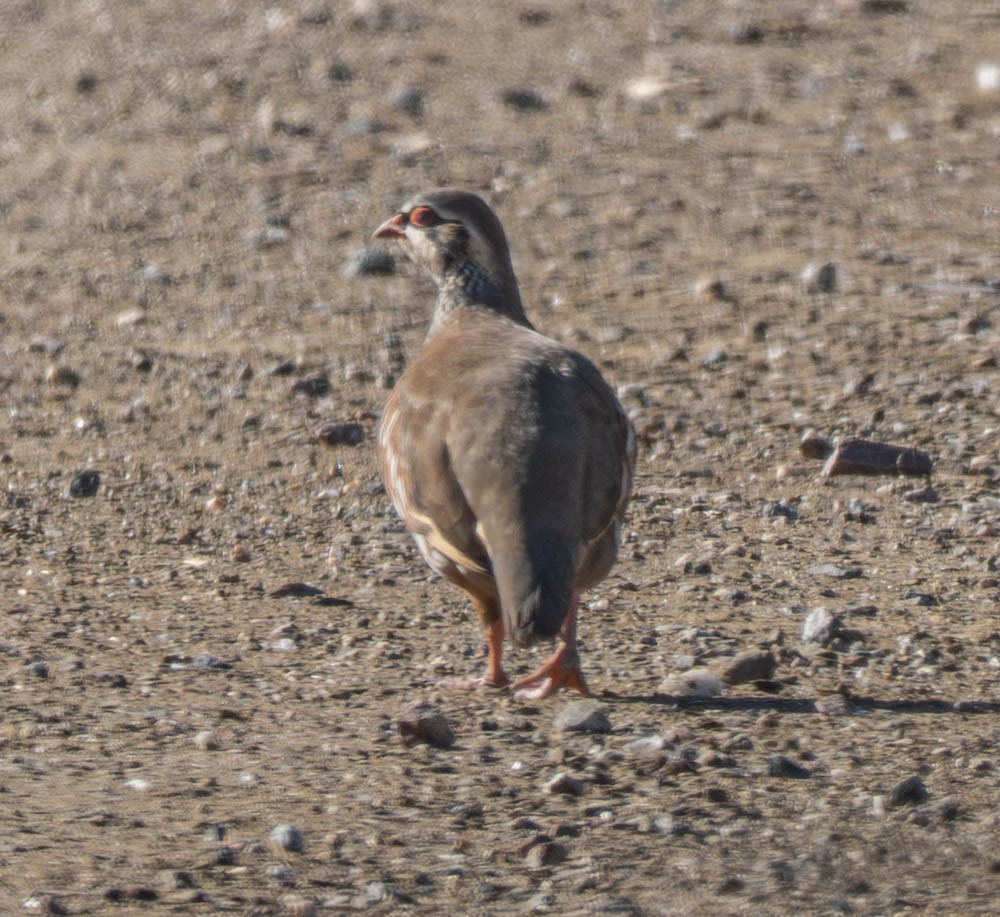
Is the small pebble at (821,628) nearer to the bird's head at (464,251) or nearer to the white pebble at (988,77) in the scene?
the bird's head at (464,251)

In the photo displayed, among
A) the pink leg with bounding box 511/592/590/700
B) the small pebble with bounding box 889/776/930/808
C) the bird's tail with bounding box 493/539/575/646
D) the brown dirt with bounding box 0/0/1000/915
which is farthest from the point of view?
the pink leg with bounding box 511/592/590/700

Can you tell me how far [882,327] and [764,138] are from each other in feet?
9.59

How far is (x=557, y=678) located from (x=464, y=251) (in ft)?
5.96

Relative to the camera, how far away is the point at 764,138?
37.9 feet

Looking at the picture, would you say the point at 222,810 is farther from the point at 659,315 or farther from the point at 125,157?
the point at 125,157

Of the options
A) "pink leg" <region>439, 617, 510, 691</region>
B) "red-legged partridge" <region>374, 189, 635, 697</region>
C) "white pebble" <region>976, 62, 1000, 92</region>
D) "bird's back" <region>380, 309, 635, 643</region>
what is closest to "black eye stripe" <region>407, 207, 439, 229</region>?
"red-legged partridge" <region>374, 189, 635, 697</region>

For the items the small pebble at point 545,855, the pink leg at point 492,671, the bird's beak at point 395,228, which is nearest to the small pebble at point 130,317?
the bird's beak at point 395,228

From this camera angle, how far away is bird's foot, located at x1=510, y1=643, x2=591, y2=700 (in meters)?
5.45

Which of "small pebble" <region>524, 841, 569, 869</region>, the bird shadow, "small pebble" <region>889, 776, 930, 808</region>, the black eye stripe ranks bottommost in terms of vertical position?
the bird shadow

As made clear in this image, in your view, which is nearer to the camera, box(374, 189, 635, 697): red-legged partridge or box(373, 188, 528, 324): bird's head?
box(374, 189, 635, 697): red-legged partridge

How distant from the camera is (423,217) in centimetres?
691

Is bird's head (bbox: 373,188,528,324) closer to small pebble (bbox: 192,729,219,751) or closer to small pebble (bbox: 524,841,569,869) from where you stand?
small pebble (bbox: 192,729,219,751)

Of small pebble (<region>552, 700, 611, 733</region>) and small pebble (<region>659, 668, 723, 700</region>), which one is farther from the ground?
small pebble (<region>552, 700, 611, 733</region>)

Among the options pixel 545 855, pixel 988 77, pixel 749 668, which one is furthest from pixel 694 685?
pixel 988 77
